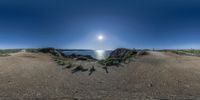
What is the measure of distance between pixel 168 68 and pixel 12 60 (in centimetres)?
1538

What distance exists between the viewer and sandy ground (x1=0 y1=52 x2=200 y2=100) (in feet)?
39.0

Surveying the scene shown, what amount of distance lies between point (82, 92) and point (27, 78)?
5.18 meters

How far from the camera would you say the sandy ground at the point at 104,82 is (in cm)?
1189

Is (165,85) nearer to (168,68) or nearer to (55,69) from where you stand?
(168,68)

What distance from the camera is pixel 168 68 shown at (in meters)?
18.8

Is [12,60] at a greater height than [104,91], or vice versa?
[12,60]

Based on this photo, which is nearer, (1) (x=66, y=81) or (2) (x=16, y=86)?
(2) (x=16, y=86)

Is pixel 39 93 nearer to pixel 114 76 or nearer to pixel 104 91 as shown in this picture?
pixel 104 91

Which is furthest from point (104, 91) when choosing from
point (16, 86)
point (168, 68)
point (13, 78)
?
point (168, 68)

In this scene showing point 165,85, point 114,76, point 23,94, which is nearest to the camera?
point 23,94

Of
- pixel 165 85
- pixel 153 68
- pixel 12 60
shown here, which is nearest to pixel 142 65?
pixel 153 68

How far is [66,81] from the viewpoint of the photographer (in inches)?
602

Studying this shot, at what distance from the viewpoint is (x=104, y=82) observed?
15312 mm

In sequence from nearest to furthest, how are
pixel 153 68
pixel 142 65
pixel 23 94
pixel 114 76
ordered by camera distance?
pixel 23 94 < pixel 114 76 < pixel 153 68 < pixel 142 65
